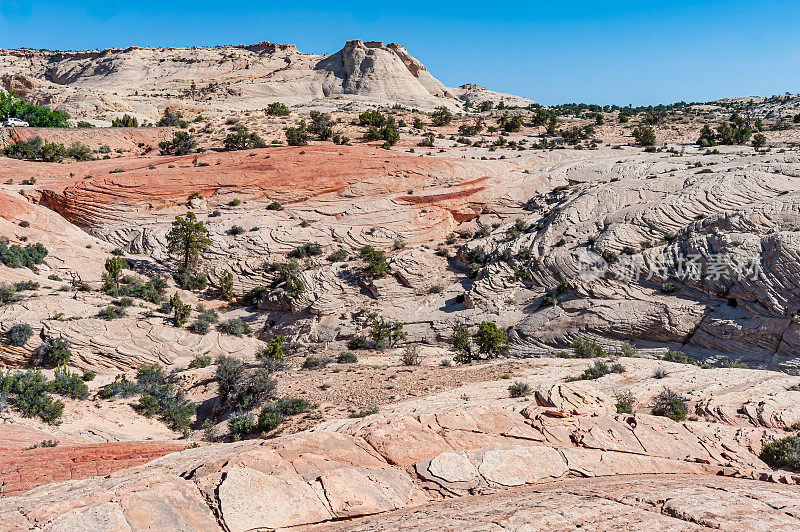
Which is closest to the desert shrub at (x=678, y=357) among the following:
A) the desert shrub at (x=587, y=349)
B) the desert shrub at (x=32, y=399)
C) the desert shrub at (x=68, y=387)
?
the desert shrub at (x=587, y=349)

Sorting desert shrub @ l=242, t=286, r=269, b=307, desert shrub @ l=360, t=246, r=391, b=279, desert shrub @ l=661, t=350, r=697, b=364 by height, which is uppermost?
desert shrub @ l=360, t=246, r=391, b=279

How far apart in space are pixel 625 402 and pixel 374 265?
730 inches

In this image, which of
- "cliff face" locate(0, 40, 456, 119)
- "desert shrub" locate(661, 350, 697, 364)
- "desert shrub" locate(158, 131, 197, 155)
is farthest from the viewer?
"cliff face" locate(0, 40, 456, 119)

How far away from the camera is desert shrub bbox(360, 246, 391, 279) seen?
2880cm

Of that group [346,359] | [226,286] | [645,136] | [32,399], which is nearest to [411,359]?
[346,359]

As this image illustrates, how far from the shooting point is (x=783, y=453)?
867 cm

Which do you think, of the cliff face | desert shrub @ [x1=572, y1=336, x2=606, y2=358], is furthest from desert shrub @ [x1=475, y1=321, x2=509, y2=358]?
the cliff face

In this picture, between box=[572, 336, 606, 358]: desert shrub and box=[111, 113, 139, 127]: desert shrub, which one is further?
box=[111, 113, 139, 127]: desert shrub

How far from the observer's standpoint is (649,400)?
Answer: 12172 mm

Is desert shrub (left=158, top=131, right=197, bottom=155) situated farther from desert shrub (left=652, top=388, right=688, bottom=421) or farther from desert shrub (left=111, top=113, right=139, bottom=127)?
desert shrub (left=652, top=388, right=688, bottom=421)

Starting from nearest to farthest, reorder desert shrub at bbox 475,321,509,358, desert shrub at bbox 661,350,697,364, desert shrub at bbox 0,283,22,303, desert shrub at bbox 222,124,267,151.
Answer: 1. desert shrub at bbox 661,350,697,364
2. desert shrub at bbox 475,321,509,358
3. desert shrub at bbox 0,283,22,303
4. desert shrub at bbox 222,124,267,151

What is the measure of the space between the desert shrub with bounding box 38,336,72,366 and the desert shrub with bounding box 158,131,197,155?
979 inches

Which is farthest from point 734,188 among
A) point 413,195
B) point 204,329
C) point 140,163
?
point 140,163

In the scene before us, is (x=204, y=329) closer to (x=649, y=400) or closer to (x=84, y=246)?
(x=84, y=246)
